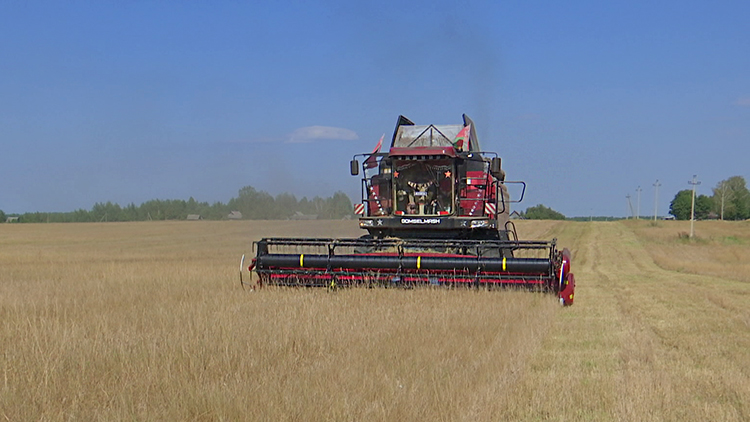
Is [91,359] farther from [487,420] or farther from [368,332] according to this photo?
[487,420]

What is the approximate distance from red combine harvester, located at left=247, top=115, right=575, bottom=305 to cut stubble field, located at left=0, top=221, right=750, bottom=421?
52cm

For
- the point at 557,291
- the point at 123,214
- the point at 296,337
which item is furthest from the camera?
the point at 123,214

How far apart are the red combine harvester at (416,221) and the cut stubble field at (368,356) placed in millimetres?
517

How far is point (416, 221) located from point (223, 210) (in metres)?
59.8

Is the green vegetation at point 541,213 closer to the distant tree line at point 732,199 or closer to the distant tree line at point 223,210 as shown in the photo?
the distant tree line at point 732,199

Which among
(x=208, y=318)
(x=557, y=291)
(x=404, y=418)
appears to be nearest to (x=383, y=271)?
(x=557, y=291)

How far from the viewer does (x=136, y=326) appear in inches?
289

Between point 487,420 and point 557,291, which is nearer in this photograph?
point 487,420

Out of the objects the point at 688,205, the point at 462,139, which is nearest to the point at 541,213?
the point at 688,205

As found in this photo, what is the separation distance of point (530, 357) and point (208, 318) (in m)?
3.55

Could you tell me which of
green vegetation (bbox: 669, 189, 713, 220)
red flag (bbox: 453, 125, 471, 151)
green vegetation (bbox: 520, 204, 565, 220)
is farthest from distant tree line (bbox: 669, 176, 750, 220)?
red flag (bbox: 453, 125, 471, 151)

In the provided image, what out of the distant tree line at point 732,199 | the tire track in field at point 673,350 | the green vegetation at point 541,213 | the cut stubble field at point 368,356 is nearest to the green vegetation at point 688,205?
the distant tree line at point 732,199

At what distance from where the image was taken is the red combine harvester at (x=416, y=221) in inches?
430

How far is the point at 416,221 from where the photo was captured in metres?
13.1
